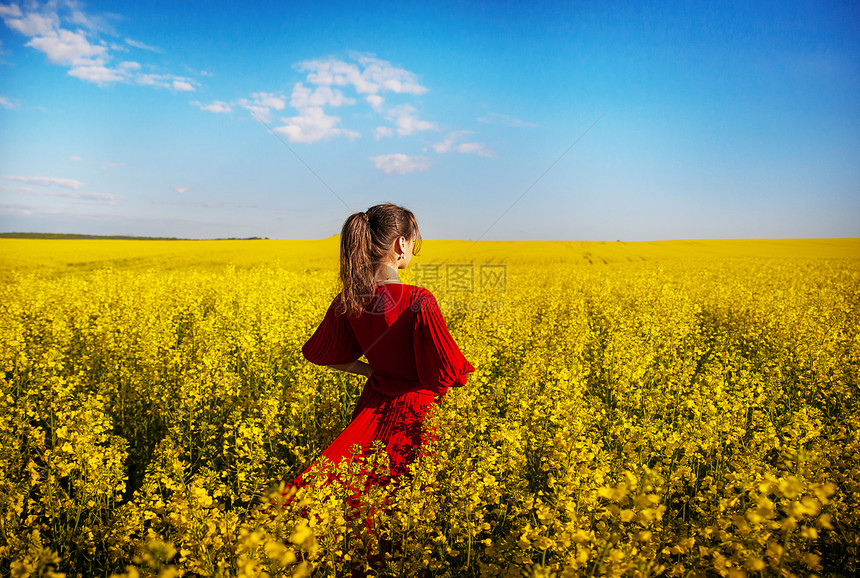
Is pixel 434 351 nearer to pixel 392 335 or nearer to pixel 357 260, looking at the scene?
pixel 392 335

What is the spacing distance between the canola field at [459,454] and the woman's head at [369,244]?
923mm

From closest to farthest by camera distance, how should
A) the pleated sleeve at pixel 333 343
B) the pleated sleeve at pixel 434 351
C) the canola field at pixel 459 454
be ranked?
the canola field at pixel 459 454 < the pleated sleeve at pixel 434 351 < the pleated sleeve at pixel 333 343

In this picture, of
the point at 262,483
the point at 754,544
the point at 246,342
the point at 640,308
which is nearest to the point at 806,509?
the point at 754,544

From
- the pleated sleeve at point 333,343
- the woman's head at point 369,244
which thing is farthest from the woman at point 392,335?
the pleated sleeve at point 333,343

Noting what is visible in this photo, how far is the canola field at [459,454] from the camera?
176cm

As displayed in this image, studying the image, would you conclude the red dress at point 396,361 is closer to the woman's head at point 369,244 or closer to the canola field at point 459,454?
the woman's head at point 369,244

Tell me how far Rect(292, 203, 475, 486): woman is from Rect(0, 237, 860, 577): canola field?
0.25 m

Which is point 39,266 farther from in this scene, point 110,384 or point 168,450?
point 168,450

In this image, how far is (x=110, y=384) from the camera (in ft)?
15.0

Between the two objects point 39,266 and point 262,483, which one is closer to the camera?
point 262,483

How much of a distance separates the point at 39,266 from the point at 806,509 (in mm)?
28960

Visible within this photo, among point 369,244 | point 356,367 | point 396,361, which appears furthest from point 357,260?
point 356,367

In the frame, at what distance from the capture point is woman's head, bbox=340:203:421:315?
8.68ft

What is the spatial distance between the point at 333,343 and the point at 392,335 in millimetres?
569
